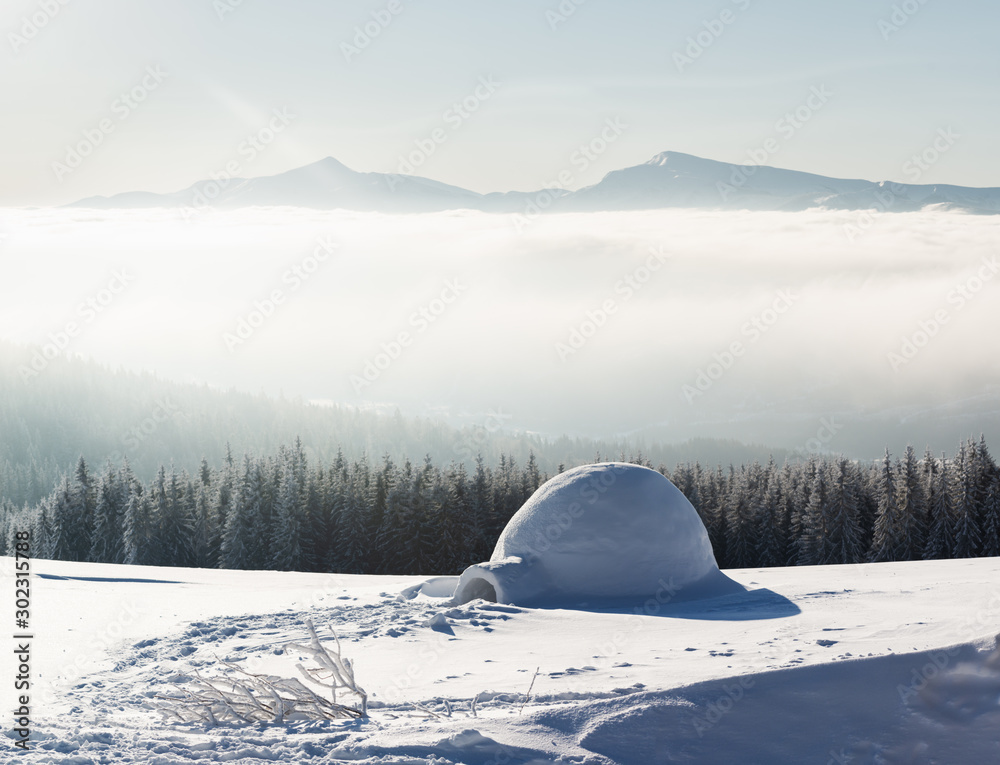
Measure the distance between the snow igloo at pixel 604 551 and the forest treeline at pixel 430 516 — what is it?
31404mm

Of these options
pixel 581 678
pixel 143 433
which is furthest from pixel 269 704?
pixel 143 433

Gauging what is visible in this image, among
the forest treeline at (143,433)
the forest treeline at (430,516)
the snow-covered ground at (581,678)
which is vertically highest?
the forest treeline at (143,433)

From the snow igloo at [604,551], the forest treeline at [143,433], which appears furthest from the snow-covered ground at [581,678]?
the forest treeline at [143,433]

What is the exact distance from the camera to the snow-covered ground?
7699 mm

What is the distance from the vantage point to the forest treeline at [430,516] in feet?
141

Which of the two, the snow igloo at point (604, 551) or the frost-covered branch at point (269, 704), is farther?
the snow igloo at point (604, 551)

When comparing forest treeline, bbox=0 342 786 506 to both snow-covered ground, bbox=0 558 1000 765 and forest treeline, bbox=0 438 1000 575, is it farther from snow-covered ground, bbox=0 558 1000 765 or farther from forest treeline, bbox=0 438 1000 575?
snow-covered ground, bbox=0 558 1000 765

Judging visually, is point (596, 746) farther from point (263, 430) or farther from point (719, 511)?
point (263, 430)

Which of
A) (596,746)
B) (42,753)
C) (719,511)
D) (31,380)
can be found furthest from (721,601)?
(31,380)

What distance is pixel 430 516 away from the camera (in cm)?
4750

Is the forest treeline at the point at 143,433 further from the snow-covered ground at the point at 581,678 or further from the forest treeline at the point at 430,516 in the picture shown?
the snow-covered ground at the point at 581,678

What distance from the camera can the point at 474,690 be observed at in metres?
9.48

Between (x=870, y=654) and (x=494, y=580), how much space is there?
7.59 m

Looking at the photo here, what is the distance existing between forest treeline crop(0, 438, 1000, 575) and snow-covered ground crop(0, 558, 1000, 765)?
30.4 meters
